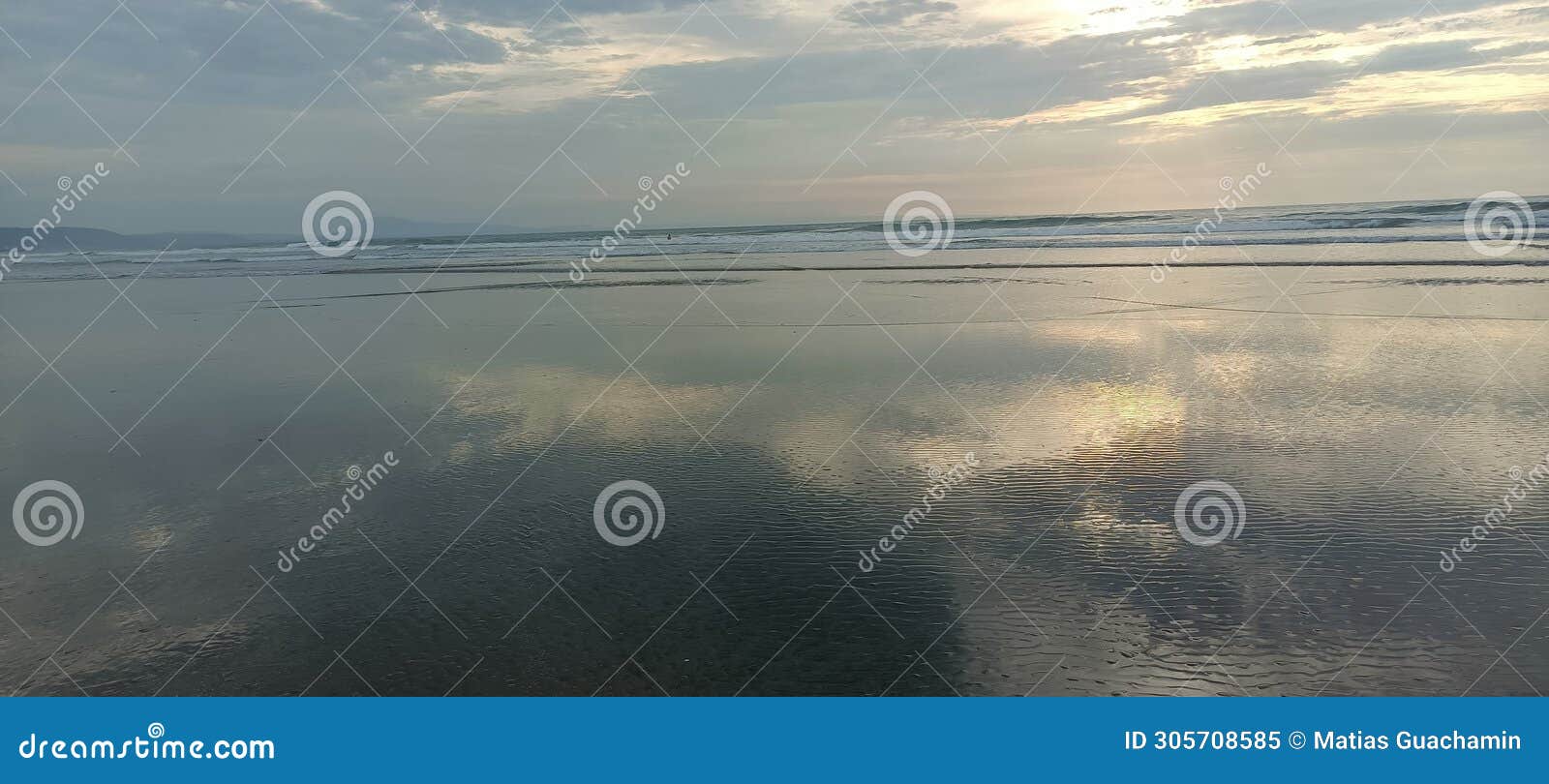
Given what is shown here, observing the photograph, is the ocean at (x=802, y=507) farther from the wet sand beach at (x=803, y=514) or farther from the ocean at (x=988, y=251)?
the ocean at (x=988, y=251)

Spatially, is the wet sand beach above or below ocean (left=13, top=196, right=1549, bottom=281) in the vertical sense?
below

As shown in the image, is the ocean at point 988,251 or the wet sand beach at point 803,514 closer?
the wet sand beach at point 803,514

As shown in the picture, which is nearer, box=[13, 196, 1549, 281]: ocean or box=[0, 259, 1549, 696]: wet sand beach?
box=[0, 259, 1549, 696]: wet sand beach

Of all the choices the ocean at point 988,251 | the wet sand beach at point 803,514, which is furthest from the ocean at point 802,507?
the ocean at point 988,251

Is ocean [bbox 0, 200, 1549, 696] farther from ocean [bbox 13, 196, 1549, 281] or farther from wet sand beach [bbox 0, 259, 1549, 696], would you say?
ocean [bbox 13, 196, 1549, 281]

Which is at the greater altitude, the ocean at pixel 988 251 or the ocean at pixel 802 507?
the ocean at pixel 988 251

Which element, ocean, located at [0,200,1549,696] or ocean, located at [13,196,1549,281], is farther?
ocean, located at [13,196,1549,281]

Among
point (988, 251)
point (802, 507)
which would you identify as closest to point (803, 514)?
point (802, 507)

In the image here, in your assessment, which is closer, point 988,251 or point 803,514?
point 803,514

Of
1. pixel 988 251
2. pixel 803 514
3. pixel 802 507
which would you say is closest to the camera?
pixel 803 514

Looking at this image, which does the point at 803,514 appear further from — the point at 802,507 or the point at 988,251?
the point at 988,251

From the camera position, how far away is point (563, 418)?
35.4 feet

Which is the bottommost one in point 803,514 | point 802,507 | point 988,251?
point 803,514

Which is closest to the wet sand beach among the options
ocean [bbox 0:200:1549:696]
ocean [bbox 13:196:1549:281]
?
ocean [bbox 0:200:1549:696]
